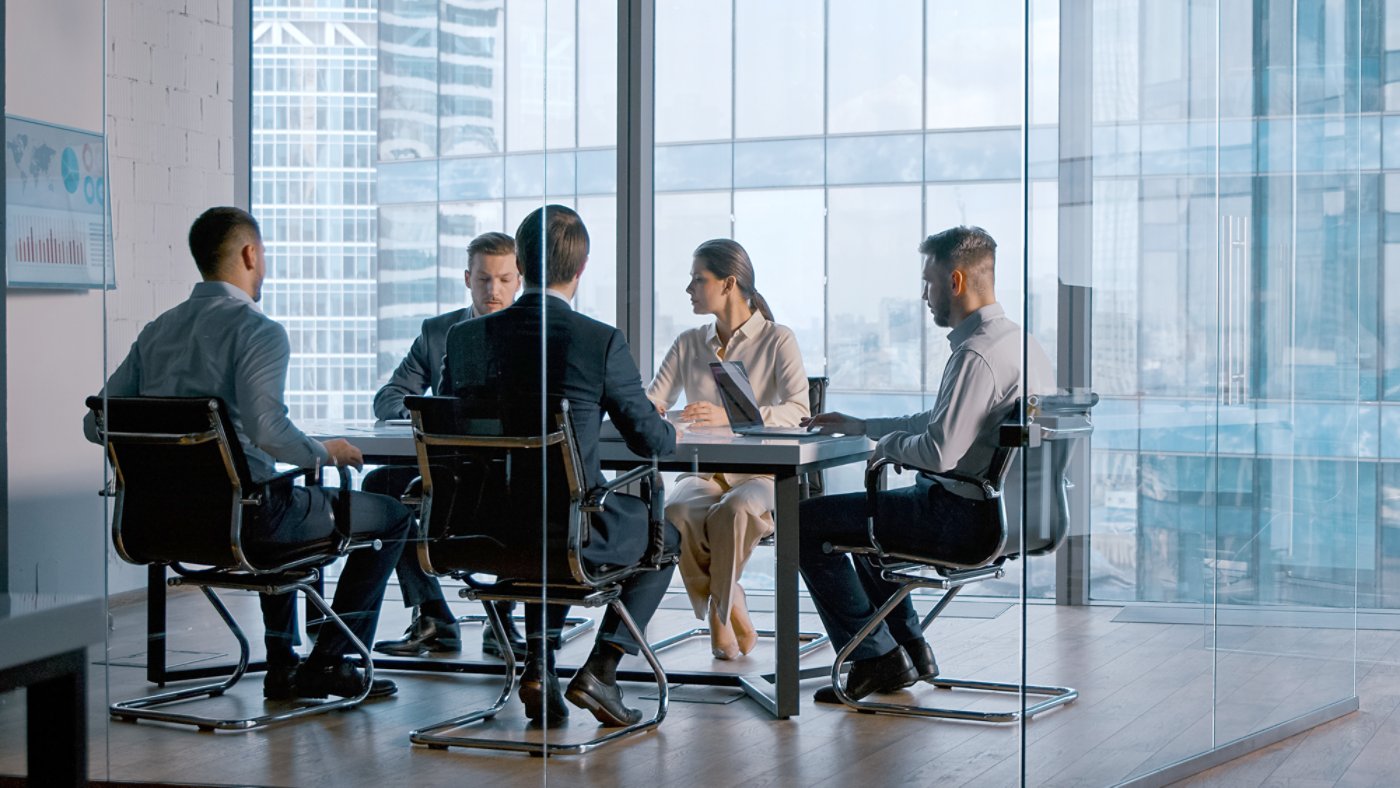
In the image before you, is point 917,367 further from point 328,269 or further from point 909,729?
point 328,269

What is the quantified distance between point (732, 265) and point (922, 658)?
4.33 feet

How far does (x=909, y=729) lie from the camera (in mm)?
4020

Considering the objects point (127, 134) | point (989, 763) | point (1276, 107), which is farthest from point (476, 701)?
→ point (1276, 107)

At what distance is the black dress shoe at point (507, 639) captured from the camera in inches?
141

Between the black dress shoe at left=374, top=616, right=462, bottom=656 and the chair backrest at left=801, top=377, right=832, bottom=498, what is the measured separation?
1.08m

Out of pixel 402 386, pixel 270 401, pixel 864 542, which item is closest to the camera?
pixel 402 386

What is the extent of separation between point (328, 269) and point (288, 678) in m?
0.97

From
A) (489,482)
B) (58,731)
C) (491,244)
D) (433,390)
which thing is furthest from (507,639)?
(58,731)

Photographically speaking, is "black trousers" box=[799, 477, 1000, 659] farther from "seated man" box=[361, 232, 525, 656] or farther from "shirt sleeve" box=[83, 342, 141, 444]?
"shirt sleeve" box=[83, 342, 141, 444]

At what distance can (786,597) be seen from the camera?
428cm

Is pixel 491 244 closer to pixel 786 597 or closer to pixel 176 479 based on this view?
pixel 176 479

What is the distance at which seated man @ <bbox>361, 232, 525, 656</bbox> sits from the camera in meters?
3.50

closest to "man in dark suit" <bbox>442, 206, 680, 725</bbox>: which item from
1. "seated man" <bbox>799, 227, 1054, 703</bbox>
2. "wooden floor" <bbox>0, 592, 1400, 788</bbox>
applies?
"wooden floor" <bbox>0, 592, 1400, 788</bbox>

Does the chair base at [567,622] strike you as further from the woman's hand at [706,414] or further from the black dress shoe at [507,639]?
the woman's hand at [706,414]
